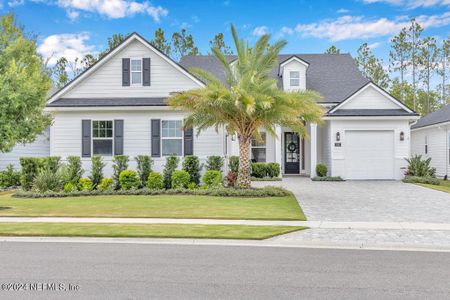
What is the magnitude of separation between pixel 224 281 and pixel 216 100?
9770mm

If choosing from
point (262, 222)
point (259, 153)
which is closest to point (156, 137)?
point (259, 153)

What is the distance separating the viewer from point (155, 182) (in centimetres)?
1753

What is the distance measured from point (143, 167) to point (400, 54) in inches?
1301

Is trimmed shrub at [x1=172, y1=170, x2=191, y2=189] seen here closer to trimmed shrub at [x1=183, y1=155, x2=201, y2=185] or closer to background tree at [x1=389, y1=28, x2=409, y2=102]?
trimmed shrub at [x1=183, y1=155, x2=201, y2=185]

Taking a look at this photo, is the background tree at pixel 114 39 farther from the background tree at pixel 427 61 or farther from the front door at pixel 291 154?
the background tree at pixel 427 61

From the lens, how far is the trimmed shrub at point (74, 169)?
18.1m

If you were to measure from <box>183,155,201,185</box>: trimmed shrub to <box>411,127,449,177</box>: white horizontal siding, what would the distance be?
52.1 ft

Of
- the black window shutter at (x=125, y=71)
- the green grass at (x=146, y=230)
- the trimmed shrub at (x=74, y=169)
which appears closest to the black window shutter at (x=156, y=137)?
the black window shutter at (x=125, y=71)

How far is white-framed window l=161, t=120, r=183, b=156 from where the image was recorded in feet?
63.6

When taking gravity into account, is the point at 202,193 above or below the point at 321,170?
below

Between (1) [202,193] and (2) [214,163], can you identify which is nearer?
(1) [202,193]

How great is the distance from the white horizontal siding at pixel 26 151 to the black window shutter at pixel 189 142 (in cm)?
1023

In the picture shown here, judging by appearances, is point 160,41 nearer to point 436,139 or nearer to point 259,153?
point 259,153

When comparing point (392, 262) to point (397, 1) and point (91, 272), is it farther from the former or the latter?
point (397, 1)
